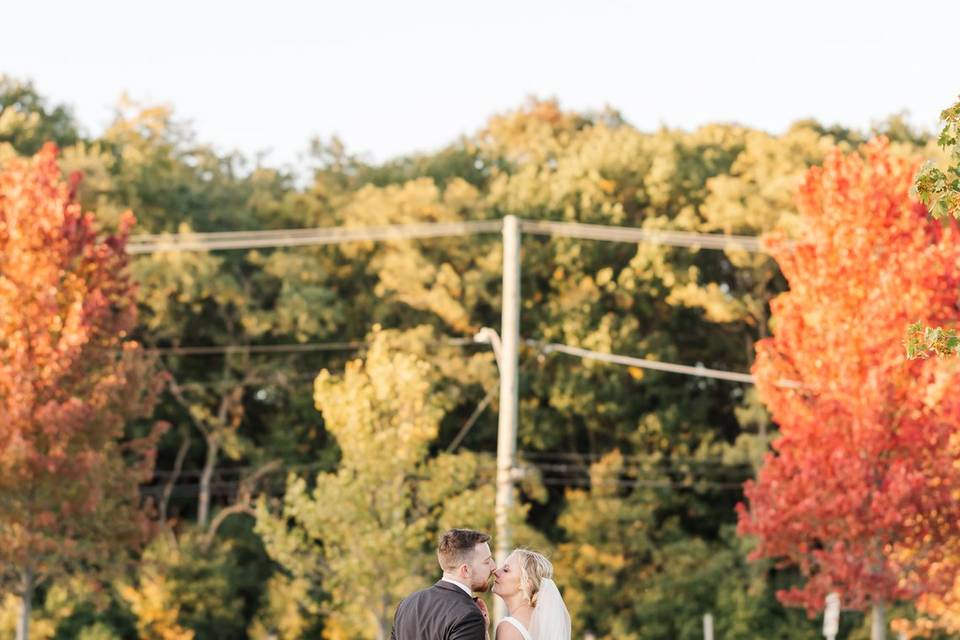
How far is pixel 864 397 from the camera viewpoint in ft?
73.1

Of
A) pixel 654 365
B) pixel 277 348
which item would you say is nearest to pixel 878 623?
pixel 654 365

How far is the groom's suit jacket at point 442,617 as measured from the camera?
290 inches

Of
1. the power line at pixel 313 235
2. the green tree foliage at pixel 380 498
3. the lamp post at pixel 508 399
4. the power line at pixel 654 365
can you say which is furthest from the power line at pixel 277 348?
the lamp post at pixel 508 399

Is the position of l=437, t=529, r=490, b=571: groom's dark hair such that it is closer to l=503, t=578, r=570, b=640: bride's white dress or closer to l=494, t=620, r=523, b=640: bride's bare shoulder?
l=494, t=620, r=523, b=640: bride's bare shoulder

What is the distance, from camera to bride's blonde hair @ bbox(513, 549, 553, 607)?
312 inches

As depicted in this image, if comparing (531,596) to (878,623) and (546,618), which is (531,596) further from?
(878,623)

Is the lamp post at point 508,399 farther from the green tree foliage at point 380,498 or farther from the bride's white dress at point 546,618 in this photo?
the bride's white dress at point 546,618

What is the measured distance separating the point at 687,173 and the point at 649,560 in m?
10.1

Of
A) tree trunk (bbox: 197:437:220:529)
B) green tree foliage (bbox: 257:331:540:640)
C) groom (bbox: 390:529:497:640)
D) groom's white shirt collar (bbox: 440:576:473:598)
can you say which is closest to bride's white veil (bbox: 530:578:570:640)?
groom (bbox: 390:529:497:640)

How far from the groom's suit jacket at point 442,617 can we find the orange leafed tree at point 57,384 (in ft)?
51.8

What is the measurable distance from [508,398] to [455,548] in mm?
17210

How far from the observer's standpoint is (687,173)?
4019cm

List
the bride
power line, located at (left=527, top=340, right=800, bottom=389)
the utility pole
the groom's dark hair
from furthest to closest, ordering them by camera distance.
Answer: power line, located at (left=527, top=340, right=800, bottom=389) → the utility pole → the bride → the groom's dark hair

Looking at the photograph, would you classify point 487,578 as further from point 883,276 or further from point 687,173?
point 687,173
